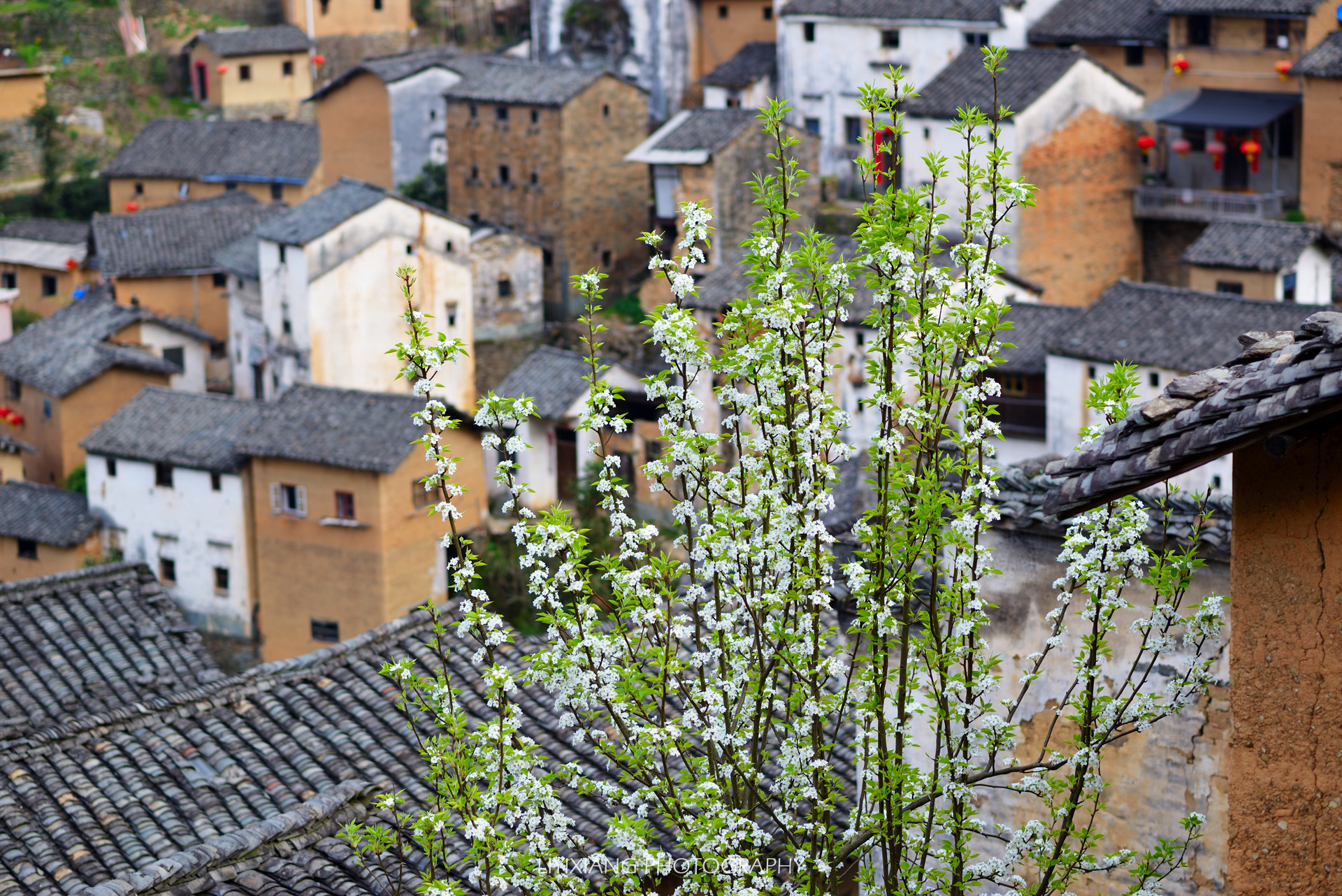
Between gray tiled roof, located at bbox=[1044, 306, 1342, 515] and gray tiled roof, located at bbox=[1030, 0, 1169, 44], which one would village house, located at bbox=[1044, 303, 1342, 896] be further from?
gray tiled roof, located at bbox=[1030, 0, 1169, 44]

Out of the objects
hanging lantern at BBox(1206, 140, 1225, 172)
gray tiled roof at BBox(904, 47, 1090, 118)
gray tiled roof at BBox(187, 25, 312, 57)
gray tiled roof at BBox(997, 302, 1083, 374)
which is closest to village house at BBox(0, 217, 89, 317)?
gray tiled roof at BBox(187, 25, 312, 57)

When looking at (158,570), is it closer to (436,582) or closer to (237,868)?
(436,582)

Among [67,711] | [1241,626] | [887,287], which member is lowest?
[67,711]

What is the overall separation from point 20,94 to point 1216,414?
50415 millimetres

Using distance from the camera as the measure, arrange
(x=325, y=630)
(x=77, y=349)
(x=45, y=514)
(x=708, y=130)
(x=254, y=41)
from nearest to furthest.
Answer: (x=325, y=630) → (x=45, y=514) → (x=77, y=349) → (x=708, y=130) → (x=254, y=41)

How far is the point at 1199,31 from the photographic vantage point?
38.8 m

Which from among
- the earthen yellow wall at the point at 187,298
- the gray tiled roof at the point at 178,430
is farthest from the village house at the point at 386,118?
the gray tiled roof at the point at 178,430

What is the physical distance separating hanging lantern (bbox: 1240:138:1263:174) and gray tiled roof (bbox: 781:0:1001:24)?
21.7ft

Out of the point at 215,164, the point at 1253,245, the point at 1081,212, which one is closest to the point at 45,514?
the point at 215,164

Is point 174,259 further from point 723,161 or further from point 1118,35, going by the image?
point 1118,35

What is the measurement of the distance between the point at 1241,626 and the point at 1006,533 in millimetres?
3774

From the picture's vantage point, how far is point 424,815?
7.43m

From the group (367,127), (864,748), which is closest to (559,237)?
(367,127)

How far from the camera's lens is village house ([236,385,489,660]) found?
2958 centimetres
